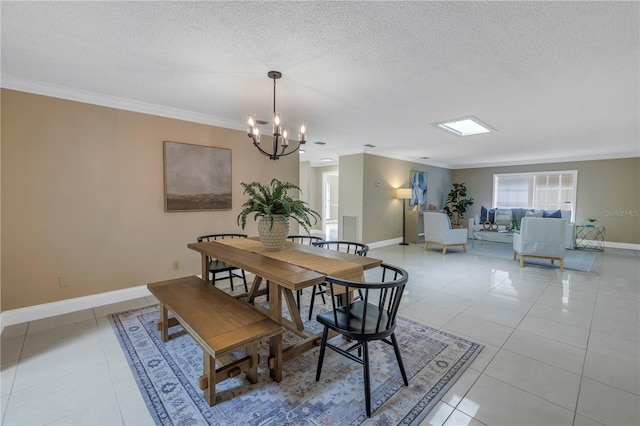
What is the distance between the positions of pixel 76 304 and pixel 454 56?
4236 millimetres

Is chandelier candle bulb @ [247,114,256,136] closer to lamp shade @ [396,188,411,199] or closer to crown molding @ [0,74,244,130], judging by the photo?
crown molding @ [0,74,244,130]

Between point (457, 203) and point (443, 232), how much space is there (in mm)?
3405

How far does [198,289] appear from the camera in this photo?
240 cm

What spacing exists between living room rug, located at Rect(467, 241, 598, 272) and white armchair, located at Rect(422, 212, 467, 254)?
41cm

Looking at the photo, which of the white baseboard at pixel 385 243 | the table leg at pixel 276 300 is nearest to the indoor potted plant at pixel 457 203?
the white baseboard at pixel 385 243

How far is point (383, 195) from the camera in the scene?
269 inches

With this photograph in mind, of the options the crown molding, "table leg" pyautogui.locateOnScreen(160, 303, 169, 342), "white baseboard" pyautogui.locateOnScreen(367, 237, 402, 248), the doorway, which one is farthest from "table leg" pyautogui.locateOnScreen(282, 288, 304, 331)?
the doorway

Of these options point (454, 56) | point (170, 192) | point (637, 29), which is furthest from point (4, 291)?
point (637, 29)

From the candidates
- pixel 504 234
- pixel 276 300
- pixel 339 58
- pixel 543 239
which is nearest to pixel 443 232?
pixel 504 234

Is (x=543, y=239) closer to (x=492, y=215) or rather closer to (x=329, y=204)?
(x=492, y=215)

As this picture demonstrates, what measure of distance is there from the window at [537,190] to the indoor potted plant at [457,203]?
0.79 meters

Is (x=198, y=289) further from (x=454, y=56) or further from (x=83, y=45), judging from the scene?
(x=454, y=56)

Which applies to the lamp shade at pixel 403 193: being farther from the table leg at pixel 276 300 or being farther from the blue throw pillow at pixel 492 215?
the table leg at pixel 276 300

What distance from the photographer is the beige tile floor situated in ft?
5.30
